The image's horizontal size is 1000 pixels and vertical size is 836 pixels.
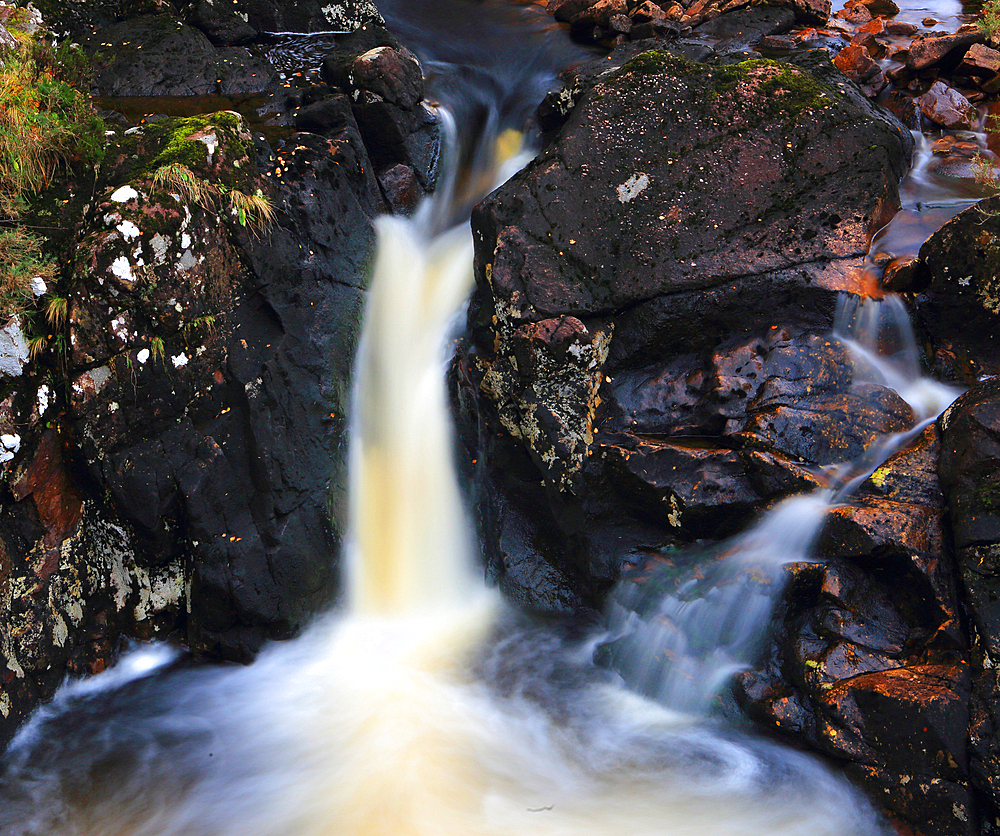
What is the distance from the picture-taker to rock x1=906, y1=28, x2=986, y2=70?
268 inches

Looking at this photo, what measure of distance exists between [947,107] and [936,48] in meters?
0.81

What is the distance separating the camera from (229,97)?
20.3ft

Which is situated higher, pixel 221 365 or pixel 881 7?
pixel 881 7

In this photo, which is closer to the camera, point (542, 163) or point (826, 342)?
point (826, 342)

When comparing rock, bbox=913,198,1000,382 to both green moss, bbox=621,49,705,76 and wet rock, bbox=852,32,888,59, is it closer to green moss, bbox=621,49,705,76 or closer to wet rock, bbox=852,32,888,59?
green moss, bbox=621,49,705,76

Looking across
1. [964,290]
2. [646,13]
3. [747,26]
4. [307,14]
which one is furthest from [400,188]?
[747,26]

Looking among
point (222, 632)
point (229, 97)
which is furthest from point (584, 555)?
point (229, 97)

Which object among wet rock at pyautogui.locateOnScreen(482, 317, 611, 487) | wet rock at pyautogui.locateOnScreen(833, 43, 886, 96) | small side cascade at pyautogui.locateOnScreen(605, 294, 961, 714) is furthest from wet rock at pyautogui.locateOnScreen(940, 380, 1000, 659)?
wet rock at pyautogui.locateOnScreen(833, 43, 886, 96)

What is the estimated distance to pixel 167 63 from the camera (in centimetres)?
629

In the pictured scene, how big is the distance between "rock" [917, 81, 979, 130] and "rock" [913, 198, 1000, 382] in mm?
2834

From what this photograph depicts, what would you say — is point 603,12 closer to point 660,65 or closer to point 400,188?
point 660,65

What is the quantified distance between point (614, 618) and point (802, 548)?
4.65 ft

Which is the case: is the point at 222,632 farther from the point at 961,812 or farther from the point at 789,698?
the point at 961,812

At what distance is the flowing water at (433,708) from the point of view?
384 centimetres
